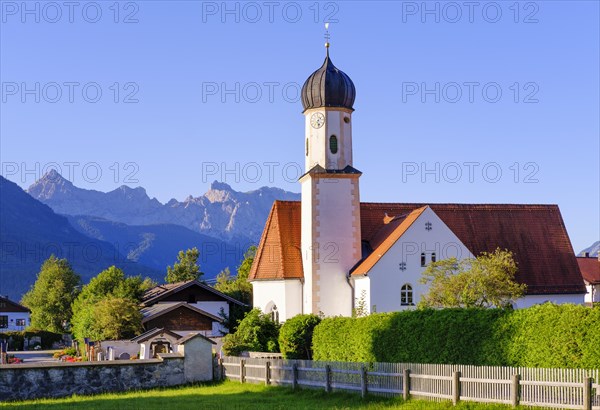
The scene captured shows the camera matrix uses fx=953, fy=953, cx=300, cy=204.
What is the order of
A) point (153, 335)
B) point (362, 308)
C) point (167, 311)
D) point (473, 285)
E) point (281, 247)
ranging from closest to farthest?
point (473, 285)
point (362, 308)
point (153, 335)
point (281, 247)
point (167, 311)

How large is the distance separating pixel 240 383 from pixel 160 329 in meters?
18.9

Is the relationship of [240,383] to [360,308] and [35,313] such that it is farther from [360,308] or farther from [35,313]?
[35,313]

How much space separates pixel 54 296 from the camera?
102m

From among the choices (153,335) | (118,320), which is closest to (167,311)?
(118,320)

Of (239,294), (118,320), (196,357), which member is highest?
(239,294)

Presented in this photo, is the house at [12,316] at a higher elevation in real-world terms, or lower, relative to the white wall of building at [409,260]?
lower

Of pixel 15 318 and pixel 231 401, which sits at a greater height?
pixel 15 318

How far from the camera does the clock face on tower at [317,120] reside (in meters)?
55.7

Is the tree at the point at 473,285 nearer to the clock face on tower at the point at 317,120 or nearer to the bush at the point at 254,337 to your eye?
the bush at the point at 254,337

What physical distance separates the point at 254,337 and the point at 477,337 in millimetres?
21754

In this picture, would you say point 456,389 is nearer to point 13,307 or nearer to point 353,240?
point 353,240

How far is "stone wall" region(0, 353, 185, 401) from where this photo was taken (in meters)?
34.8

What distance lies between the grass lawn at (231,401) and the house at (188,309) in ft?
78.9

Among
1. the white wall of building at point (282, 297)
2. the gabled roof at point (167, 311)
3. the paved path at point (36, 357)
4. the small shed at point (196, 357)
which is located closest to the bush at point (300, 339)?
the white wall of building at point (282, 297)
